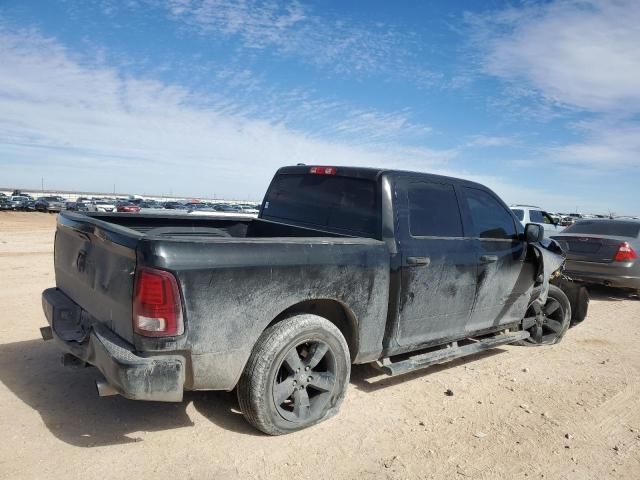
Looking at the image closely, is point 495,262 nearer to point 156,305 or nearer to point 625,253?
point 156,305

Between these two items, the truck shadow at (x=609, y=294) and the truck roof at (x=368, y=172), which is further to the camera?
the truck shadow at (x=609, y=294)

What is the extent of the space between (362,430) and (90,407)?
6.59ft

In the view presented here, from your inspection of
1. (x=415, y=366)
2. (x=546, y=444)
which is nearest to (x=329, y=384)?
(x=415, y=366)

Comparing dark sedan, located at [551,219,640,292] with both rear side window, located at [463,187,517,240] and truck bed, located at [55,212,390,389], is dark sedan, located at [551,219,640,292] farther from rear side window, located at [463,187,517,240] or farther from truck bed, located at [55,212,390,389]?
truck bed, located at [55,212,390,389]

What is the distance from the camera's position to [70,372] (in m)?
4.21

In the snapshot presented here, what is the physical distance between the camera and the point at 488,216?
16.0 feet

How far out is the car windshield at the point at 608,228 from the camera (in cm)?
954

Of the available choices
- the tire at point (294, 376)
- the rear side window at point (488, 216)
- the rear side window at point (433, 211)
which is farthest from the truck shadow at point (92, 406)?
the rear side window at point (488, 216)

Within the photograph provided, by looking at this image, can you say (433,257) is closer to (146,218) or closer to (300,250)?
(300,250)

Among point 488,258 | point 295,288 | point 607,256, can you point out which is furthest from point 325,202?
point 607,256

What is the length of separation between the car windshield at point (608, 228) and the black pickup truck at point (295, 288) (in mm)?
5491

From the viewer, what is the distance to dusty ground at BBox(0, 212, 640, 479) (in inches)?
117

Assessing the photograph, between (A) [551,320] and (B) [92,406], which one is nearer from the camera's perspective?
(B) [92,406]

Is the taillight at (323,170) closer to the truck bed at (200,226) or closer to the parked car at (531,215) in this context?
the truck bed at (200,226)
